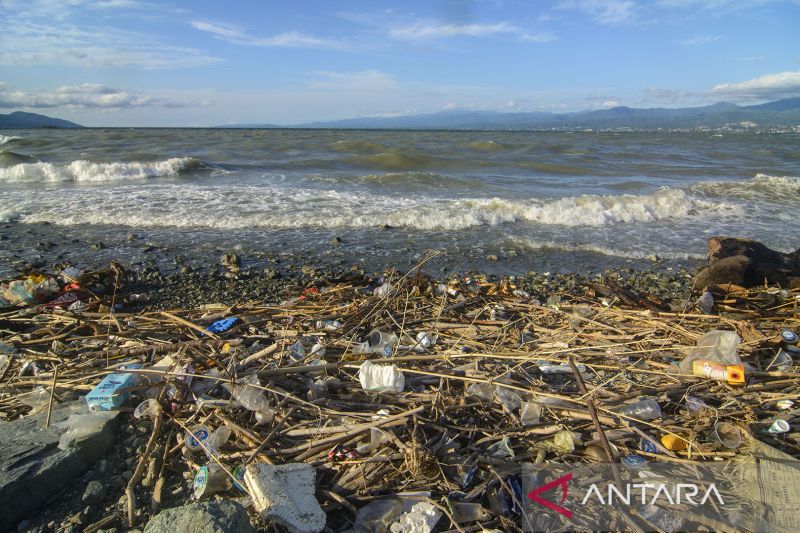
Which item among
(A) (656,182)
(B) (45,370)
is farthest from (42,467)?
(A) (656,182)

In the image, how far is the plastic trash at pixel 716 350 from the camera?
9.68 feet

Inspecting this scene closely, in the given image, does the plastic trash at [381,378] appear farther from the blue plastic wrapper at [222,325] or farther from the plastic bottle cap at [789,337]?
the plastic bottle cap at [789,337]

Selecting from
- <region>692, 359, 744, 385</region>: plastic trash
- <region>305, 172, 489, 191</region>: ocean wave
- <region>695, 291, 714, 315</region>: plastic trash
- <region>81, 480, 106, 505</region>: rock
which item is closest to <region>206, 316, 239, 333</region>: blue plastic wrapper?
<region>81, 480, 106, 505</region>: rock

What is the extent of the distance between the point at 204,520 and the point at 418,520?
839 mm

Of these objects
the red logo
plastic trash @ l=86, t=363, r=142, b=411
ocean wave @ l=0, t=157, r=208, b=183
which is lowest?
the red logo

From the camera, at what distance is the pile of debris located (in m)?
2.00

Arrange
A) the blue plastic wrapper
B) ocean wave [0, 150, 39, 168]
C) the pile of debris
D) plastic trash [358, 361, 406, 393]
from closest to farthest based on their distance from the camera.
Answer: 1. the pile of debris
2. plastic trash [358, 361, 406, 393]
3. the blue plastic wrapper
4. ocean wave [0, 150, 39, 168]

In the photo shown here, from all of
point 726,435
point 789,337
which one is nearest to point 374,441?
point 726,435

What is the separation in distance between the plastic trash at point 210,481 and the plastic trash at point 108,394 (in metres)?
0.77

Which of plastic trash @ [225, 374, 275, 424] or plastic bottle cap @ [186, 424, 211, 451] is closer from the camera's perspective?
plastic bottle cap @ [186, 424, 211, 451]

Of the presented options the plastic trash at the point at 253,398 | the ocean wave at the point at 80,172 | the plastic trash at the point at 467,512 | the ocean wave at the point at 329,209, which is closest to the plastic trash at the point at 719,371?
the plastic trash at the point at 467,512

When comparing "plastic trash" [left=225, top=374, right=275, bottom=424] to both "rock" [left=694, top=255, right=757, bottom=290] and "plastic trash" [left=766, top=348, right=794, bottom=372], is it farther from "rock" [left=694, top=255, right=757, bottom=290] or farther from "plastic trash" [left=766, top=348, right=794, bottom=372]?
"rock" [left=694, top=255, right=757, bottom=290]

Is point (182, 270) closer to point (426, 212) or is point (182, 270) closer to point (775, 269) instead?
point (426, 212)

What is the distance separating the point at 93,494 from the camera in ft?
6.66
